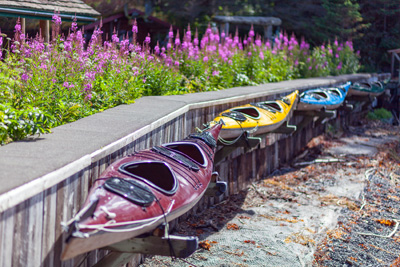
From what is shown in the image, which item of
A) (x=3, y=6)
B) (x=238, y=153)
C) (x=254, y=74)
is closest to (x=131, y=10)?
(x=254, y=74)

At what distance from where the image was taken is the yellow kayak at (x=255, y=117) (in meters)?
7.13

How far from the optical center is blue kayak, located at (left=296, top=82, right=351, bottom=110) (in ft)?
34.8

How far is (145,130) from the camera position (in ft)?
16.6

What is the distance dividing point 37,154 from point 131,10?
18.2 metres

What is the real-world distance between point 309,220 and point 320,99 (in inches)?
170

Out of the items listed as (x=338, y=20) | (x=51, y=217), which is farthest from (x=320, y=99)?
(x=338, y=20)

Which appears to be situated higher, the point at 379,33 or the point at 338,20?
the point at 338,20

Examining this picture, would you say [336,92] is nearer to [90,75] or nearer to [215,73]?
[215,73]

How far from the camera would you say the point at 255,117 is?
7988mm

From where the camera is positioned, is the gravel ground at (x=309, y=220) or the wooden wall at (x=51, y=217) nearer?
the wooden wall at (x=51, y=217)

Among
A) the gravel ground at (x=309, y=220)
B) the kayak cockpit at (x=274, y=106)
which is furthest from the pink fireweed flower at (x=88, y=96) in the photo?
the kayak cockpit at (x=274, y=106)

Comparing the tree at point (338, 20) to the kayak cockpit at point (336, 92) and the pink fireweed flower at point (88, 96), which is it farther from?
the pink fireweed flower at point (88, 96)

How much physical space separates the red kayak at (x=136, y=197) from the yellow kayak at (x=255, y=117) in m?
2.00

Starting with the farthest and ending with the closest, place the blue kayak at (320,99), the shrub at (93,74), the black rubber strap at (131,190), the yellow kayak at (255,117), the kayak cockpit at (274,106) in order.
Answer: the blue kayak at (320,99)
the kayak cockpit at (274,106)
the yellow kayak at (255,117)
the shrub at (93,74)
the black rubber strap at (131,190)
